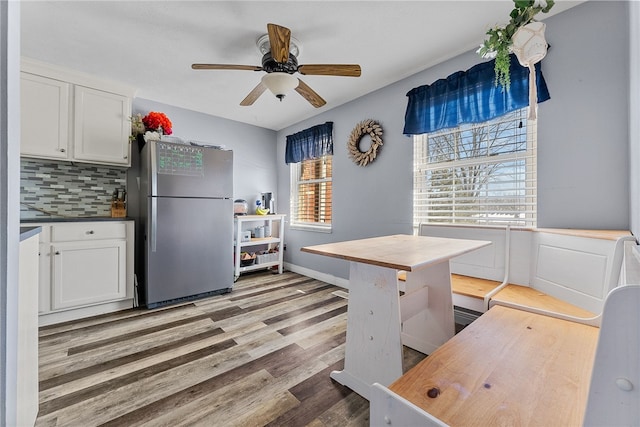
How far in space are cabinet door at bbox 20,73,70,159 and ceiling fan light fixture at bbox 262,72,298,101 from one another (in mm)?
1997

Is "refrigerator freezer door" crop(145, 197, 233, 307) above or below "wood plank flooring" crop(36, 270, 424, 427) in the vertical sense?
above

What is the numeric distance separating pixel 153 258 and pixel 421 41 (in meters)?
3.13

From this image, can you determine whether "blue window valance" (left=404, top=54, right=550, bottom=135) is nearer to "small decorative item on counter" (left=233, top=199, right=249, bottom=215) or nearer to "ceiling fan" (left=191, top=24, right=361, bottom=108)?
"ceiling fan" (left=191, top=24, right=361, bottom=108)

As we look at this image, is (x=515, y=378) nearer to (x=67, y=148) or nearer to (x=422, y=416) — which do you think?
(x=422, y=416)

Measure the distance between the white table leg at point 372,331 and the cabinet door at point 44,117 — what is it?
2962 millimetres

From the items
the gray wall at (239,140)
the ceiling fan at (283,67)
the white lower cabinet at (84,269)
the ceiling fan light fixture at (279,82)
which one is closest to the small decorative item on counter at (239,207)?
the gray wall at (239,140)

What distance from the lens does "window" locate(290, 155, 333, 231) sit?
12.4ft

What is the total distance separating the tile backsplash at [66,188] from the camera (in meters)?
2.57

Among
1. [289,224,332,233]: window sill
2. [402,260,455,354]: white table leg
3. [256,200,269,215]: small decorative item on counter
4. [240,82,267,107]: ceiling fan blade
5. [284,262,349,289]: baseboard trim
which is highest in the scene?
[240,82,267,107]: ceiling fan blade

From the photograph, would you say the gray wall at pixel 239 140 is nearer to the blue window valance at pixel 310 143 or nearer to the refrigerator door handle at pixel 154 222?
the blue window valance at pixel 310 143

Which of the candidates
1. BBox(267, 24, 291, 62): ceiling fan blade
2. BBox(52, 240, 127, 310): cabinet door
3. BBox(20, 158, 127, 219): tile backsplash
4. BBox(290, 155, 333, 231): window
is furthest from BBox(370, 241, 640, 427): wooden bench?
BBox(20, 158, 127, 219): tile backsplash

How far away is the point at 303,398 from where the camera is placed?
1.46 meters

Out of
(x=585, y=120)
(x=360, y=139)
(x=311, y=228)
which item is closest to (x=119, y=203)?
(x=311, y=228)

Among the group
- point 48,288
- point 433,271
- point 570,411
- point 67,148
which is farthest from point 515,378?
point 67,148
